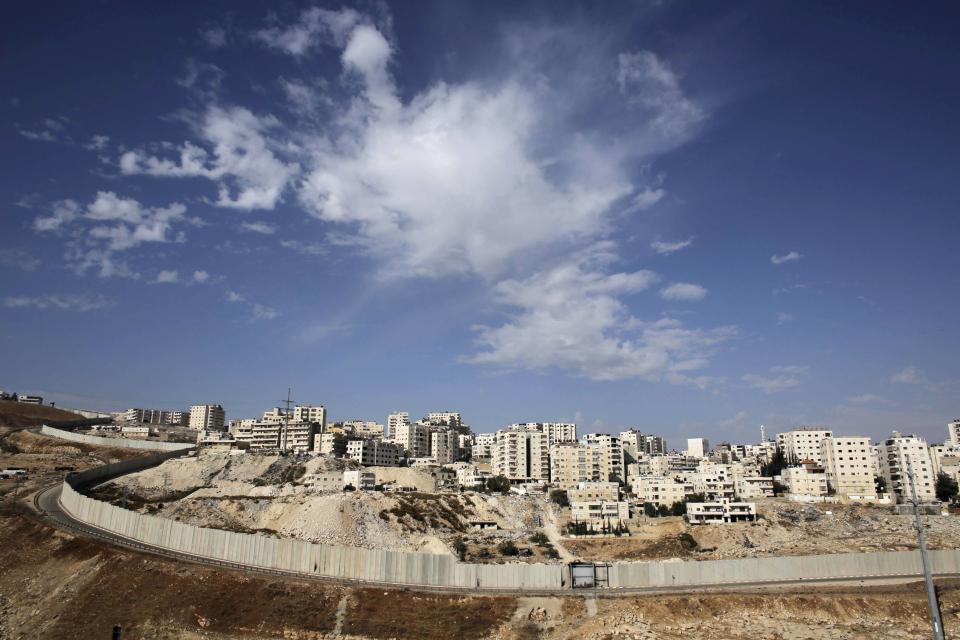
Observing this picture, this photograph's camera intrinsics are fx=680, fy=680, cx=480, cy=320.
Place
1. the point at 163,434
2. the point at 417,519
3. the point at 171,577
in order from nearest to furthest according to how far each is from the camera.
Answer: the point at 171,577, the point at 417,519, the point at 163,434

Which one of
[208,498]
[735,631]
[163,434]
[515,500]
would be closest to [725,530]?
[515,500]

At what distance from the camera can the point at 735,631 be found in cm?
4638

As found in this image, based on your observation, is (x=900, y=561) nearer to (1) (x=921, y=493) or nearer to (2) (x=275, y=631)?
(2) (x=275, y=631)

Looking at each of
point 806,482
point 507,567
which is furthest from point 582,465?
point 507,567

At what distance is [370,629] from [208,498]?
5713 centimetres

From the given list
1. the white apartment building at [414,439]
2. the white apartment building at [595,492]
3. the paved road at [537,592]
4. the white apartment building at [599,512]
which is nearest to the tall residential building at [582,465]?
the white apartment building at [595,492]

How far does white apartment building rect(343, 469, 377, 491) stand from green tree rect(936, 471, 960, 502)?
96894 mm

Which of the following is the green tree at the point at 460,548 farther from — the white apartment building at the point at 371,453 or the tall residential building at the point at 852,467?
the tall residential building at the point at 852,467

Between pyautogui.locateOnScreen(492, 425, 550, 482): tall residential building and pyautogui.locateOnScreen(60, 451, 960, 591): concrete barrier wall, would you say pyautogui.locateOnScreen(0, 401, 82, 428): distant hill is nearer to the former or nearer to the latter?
pyautogui.locateOnScreen(492, 425, 550, 482): tall residential building

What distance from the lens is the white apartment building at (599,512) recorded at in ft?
335

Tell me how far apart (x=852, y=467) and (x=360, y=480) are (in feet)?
286

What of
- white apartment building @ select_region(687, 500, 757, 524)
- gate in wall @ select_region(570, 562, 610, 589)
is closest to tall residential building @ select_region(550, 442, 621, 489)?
white apartment building @ select_region(687, 500, 757, 524)

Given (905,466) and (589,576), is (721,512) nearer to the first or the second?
(905,466)

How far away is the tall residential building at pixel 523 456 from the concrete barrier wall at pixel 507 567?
101268mm
